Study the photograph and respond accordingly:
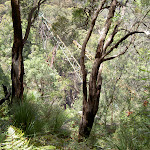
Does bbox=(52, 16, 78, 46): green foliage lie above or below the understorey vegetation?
above

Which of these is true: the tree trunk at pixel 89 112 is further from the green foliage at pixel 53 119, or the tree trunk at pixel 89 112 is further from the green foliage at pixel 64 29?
the green foliage at pixel 64 29

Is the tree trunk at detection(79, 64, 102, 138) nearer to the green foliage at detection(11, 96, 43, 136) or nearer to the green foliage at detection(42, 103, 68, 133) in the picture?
the green foliage at detection(42, 103, 68, 133)

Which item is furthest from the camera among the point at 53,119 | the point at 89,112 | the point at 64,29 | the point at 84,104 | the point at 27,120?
the point at 64,29

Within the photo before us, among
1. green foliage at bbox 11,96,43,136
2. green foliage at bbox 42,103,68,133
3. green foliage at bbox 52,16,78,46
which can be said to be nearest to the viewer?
green foliage at bbox 11,96,43,136

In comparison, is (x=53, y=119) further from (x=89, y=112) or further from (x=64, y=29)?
(x=64, y=29)

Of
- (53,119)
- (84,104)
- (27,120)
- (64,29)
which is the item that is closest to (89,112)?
(84,104)

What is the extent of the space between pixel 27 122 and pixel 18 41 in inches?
82.1

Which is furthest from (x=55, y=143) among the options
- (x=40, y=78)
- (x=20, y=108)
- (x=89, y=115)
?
(x=40, y=78)

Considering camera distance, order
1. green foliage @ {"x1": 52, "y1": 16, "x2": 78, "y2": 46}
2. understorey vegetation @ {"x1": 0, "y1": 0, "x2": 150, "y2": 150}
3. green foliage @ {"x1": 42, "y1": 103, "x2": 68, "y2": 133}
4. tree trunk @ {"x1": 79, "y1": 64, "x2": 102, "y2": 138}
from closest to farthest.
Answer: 1. understorey vegetation @ {"x1": 0, "y1": 0, "x2": 150, "y2": 150}
2. green foliage @ {"x1": 42, "y1": 103, "x2": 68, "y2": 133}
3. tree trunk @ {"x1": 79, "y1": 64, "x2": 102, "y2": 138}
4. green foliage @ {"x1": 52, "y1": 16, "x2": 78, "y2": 46}

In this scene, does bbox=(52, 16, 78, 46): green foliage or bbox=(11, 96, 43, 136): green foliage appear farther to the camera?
bbox=(52, 16, 78, 46): green foliage

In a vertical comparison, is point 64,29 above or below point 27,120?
above

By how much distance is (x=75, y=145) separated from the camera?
2.54 metres

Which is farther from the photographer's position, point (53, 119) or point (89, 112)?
point (89, 112)

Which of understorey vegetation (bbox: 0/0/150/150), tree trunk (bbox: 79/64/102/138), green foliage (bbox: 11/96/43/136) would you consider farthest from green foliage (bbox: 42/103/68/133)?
tree trunk (bbox: 79/64/102/138)
